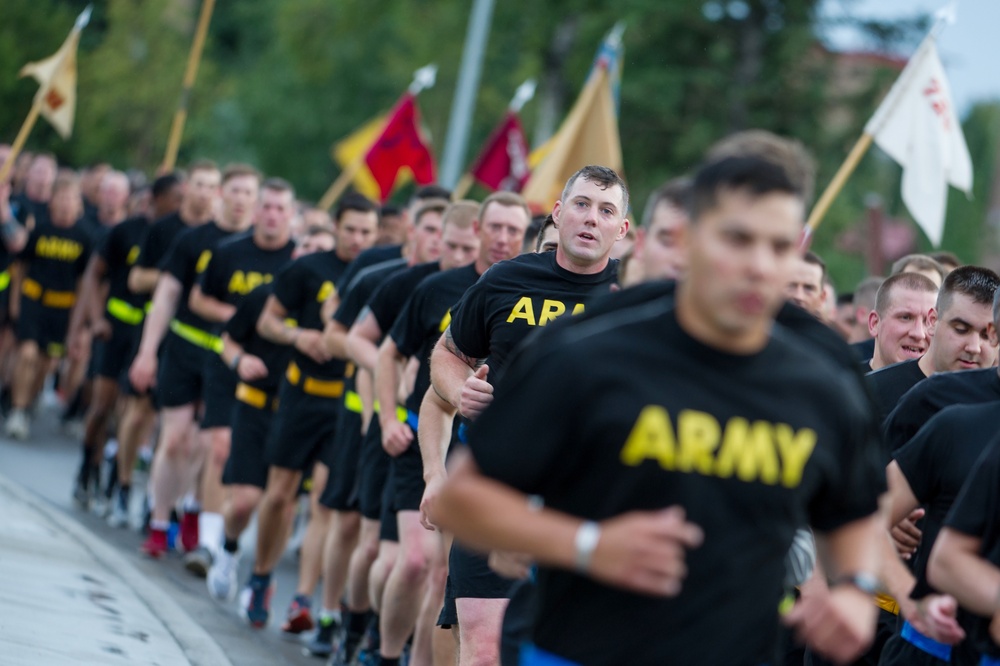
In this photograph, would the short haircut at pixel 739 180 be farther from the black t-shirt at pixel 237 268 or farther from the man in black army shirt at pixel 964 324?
the black t-shirt at pixel 237 268

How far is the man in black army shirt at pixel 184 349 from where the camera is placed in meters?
12.9

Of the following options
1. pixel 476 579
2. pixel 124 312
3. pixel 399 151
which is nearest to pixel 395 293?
pixel 476 579

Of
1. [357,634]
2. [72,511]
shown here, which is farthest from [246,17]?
[357,634]

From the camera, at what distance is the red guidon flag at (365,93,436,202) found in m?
18.3

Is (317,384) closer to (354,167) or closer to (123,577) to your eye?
(123,577)

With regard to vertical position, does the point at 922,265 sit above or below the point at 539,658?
above

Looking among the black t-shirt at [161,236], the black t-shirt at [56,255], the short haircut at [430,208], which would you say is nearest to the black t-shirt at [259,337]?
the short haircut at [430,208]

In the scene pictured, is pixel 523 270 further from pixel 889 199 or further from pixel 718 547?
pixel 889 199

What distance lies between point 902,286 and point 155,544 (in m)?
6.46

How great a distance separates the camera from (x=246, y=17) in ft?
174

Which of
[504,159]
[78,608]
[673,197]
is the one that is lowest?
[78,608]

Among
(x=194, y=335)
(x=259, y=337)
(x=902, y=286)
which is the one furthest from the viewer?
(x=194, y=335)

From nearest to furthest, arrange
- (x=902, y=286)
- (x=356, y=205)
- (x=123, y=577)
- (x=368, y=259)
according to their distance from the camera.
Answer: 1. (x=902, y=286)
2. (x=123, y=577)
3. (x=368, y=259)
4. (x=356, y=205)

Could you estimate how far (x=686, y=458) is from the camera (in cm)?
400
